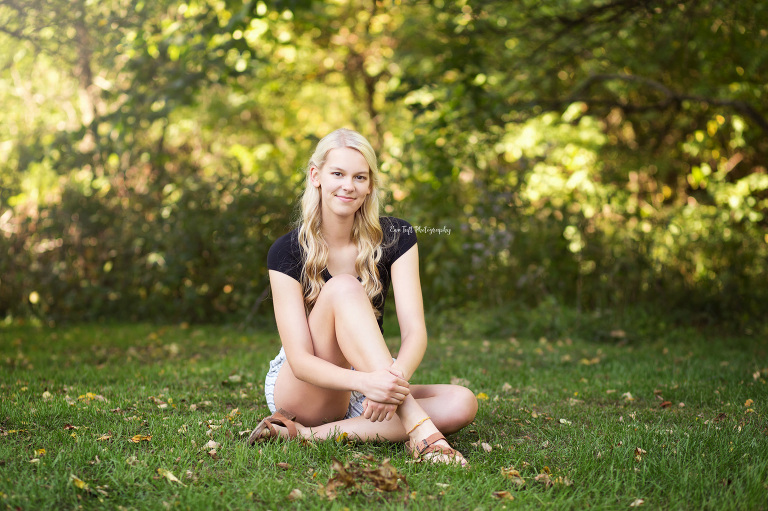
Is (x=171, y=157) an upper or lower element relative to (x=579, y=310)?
upper

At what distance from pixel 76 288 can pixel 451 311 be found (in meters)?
4.17

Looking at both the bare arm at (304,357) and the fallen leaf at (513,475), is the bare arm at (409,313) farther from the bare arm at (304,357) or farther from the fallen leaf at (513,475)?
the fallen leaf at (513,475)

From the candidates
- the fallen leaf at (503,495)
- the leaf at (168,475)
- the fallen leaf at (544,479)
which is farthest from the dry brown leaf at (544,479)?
the leaf at (168,475)

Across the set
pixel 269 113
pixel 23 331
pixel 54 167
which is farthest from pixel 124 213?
pixel 269 113

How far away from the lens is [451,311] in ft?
21.5

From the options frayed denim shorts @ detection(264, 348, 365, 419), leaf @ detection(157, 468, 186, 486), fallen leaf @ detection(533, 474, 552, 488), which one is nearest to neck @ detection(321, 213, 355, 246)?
frayed denim shorts @ detection(264, 348, 365, 419)

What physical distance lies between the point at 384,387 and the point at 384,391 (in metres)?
0.02

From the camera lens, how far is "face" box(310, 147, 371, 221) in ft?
9.36

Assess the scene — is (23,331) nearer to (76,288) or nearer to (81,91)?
(76,288)

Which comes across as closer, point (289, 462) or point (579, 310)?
point (289, 462)

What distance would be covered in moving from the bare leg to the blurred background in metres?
2.94

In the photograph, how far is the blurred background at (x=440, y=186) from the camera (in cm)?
627

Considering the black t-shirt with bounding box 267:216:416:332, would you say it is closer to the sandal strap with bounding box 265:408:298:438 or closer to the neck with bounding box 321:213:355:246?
the neck with bounding box 321:213:355:246

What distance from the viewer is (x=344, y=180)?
9.37 ft
